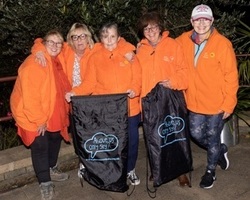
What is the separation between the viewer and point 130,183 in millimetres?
4344

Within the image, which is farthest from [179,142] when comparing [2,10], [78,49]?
[2,10]

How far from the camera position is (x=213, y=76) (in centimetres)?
388

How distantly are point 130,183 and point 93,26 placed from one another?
188cm

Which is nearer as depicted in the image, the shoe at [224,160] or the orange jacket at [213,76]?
the orange jacket at [213,76]

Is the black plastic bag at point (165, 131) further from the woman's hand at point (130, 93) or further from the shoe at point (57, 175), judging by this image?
the shoe at point (57, 175)

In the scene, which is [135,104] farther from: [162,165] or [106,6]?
[106,6]

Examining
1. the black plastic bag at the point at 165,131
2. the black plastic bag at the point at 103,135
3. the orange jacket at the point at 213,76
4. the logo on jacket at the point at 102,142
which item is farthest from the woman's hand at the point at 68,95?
the orange jacket at the point at 213,76

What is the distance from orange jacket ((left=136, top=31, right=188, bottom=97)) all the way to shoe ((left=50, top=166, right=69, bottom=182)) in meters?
1.55

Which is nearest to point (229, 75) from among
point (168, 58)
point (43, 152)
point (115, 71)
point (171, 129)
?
point (168, 58)

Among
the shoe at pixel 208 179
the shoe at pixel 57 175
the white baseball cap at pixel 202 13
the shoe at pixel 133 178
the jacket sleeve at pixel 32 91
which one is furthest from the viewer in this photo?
the shoe at pixel 57 175

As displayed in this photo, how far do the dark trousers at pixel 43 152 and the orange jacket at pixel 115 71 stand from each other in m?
0.81

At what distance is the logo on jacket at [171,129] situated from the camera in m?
3.91

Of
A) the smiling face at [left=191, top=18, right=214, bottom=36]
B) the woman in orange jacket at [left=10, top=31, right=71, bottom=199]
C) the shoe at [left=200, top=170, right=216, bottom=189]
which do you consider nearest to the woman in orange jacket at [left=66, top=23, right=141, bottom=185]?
the woman in orange jacket at [left=10, top=31, right=71, bottom=199]

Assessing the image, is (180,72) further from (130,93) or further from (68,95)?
(68,95)
